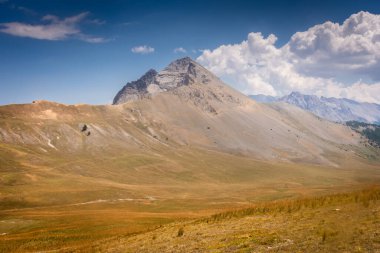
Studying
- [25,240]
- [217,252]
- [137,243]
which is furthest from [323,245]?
[25,240]

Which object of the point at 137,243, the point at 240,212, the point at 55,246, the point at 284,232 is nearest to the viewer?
the point at 284,232

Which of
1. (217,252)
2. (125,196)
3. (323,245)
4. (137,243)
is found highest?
(323,245)

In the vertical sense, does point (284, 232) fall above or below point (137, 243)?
above

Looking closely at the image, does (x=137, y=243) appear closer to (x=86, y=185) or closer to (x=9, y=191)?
(x=9, y=191)

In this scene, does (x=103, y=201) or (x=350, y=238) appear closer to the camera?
(x=350, y=238)

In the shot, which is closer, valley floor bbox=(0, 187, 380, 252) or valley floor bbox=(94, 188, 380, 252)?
valley floor bbox=(94, 188, 380, 252)

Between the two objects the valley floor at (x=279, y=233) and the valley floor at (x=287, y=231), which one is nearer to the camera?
the valley floor at (x=287, y=231)

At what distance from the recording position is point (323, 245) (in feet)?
53.1

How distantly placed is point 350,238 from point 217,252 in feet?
22.2

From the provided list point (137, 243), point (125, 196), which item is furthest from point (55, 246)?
point (125, 196)

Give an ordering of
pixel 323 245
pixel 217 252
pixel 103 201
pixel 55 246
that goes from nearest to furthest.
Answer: pixel 323 245 < pixel 217 252 < pixel 55 246 < pixel 103 201

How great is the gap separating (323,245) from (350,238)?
1403mm

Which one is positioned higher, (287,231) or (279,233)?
(287,231)

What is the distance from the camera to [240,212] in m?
31.9
